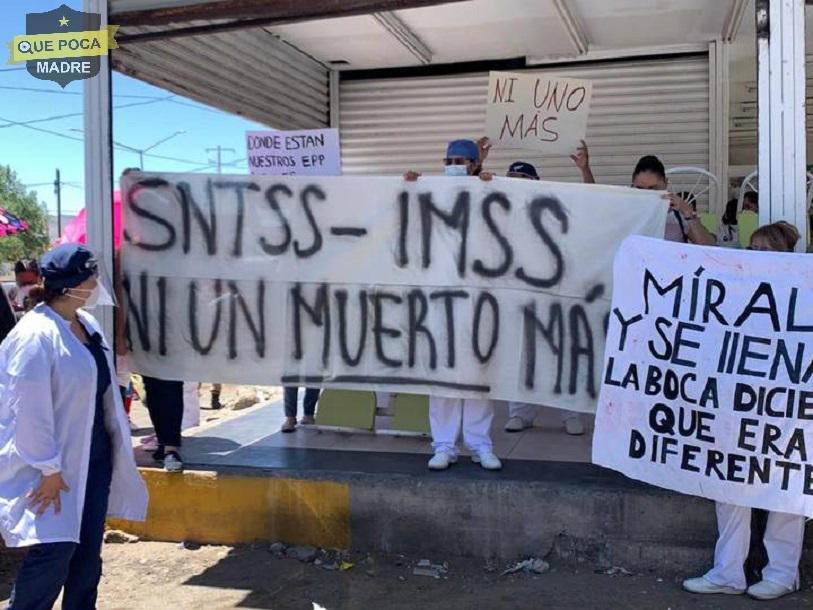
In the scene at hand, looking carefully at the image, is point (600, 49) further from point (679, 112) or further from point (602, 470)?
point (602, 470)

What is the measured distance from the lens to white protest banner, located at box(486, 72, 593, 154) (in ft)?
18.1

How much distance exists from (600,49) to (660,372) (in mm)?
5581

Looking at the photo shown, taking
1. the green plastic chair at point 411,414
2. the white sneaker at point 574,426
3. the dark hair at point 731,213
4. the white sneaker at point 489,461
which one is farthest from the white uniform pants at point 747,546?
the dark hair at point 731,213

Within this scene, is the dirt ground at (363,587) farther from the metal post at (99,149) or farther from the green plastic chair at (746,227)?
the green plastic chair at (746,227)

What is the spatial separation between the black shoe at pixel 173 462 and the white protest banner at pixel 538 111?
3008 millimetres

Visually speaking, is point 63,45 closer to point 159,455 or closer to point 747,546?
point 159,455

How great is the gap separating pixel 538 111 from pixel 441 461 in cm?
242

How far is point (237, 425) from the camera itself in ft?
22.2

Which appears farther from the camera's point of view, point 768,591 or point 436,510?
point 436,510

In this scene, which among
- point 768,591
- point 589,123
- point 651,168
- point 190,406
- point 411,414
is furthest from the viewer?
point 589,123

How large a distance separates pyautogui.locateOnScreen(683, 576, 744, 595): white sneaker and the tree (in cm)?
4508

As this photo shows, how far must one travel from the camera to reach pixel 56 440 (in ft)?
10.9

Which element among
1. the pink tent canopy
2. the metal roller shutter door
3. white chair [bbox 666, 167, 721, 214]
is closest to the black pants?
the pink tent canopy

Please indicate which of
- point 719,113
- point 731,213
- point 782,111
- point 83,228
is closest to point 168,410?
point 83,228
